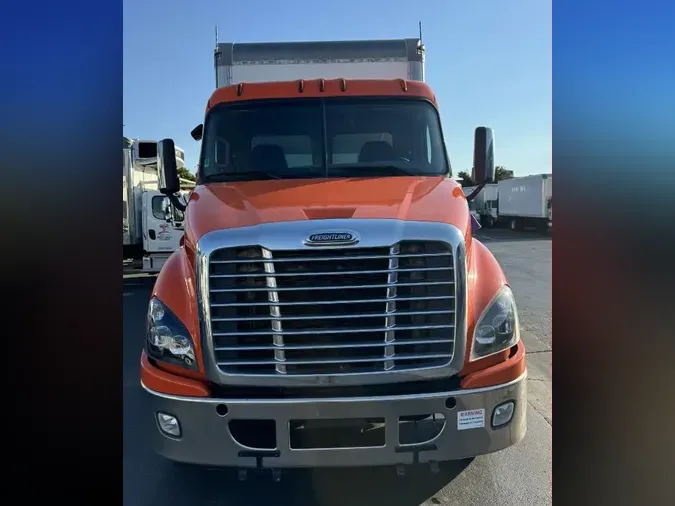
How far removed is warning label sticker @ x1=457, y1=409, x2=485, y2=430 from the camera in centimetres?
292

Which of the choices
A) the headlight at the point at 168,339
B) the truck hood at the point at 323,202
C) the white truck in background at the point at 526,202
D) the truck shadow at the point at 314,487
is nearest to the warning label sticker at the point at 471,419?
the truck shadow at the point at 314,487

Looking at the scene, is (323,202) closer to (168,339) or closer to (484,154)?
(168,339)

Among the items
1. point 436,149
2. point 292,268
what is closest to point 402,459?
point 292,268

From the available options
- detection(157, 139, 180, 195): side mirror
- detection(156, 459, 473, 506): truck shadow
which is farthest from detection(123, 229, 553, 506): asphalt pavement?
detection(157, 139, 180, 195): side mirror

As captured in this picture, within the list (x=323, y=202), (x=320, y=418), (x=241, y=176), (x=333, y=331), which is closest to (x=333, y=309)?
(x=333, y=331)

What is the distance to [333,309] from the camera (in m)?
3.01

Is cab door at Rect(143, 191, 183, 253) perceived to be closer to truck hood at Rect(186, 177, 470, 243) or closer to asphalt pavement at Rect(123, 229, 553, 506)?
asphalt pavement at Rect(123, 229, 553, 506)

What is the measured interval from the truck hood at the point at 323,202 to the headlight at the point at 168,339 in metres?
0.48

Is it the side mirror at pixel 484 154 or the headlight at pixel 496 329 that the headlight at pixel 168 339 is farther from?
the side mirror at pixel 484 154

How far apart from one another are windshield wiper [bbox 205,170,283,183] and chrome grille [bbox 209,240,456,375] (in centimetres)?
132

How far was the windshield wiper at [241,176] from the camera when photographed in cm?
415
